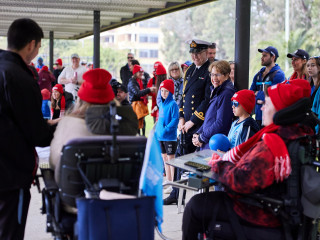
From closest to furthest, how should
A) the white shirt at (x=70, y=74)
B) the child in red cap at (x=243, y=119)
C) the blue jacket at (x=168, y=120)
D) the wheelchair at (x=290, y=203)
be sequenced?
the wheelchair at (x=290, y=203), the child in red cap at (x=243, y=119), the blue jacket at (x=168, y=120), the white shirt at (x=70, y=74)

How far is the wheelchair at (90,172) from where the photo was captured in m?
2.76

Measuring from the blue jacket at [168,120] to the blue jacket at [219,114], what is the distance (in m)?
1.27

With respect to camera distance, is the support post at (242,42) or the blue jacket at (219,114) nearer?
the blue jacket at (219,114)

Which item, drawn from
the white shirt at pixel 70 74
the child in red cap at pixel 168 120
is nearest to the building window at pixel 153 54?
the white shirt at pixel 70 74

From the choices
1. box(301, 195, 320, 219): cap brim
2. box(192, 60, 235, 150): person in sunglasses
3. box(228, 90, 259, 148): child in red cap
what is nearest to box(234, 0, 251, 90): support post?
box(192, 60, 235, 150): person in sunglasses

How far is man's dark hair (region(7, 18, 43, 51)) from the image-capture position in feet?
9.98

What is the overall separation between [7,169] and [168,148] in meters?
3.66

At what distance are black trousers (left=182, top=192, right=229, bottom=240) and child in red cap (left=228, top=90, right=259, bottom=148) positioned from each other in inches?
47.9

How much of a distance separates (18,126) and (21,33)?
615 mm

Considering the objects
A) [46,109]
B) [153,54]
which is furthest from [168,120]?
[153,54]

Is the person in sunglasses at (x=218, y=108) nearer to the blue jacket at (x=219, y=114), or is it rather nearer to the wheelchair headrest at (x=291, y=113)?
the blue jacket at (x=219, y=114)

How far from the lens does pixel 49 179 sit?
10.1 ft

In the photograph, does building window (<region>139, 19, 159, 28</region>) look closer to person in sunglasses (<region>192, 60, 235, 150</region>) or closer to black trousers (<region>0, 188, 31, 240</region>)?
person in sunglasses (<region>192, 60, 235, 150</region>)

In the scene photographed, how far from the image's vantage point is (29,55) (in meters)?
3.13
